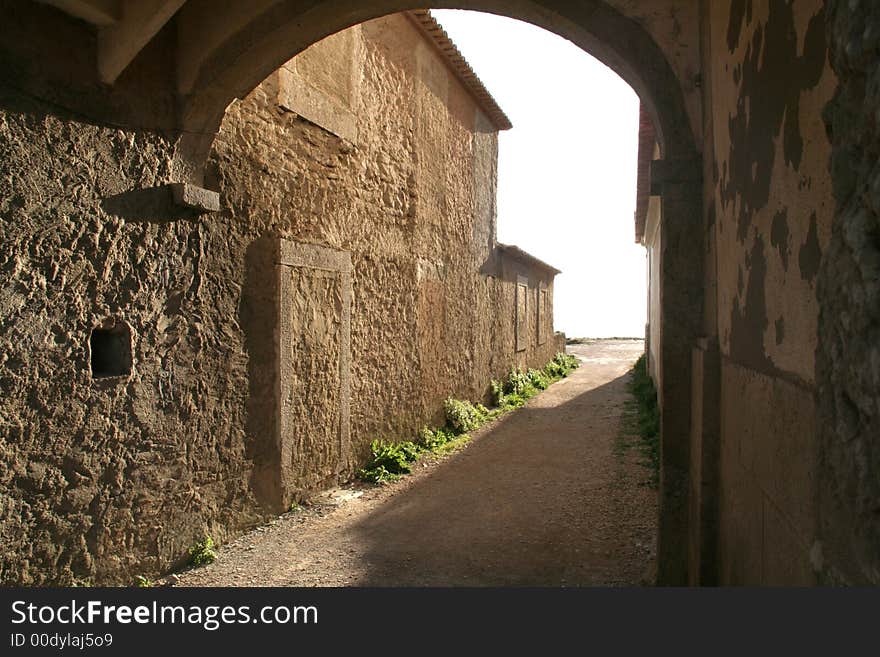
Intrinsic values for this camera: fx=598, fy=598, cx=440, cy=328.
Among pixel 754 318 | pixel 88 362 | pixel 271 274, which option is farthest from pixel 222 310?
pixel 754 318

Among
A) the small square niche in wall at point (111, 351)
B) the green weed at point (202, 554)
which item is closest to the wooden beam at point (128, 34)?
the small square niche in wall at point (111, 351)

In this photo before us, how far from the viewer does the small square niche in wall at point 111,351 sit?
356 cm

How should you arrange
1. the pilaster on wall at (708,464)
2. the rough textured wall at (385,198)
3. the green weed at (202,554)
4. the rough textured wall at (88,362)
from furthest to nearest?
the rough textured wall at (385,198) → the green weed at (202,554) → the rough textured wall at (88,362) → the pilaster on wall at (708,464)

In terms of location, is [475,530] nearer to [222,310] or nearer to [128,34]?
[222,310]

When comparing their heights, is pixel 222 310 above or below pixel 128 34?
below

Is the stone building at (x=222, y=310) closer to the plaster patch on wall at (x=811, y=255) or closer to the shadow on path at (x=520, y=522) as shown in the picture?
the shadow on path at (x=520, y=522)

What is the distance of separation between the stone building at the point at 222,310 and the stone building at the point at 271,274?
2 cm

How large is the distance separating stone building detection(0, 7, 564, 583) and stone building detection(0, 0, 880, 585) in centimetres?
2

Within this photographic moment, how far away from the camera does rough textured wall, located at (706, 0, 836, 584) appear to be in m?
1.48

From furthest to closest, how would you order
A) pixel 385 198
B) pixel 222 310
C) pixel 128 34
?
pixel 385 198 < pixel 222 310 < pixel 128 34

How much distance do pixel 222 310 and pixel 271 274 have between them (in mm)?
639

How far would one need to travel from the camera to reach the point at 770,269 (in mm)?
1895

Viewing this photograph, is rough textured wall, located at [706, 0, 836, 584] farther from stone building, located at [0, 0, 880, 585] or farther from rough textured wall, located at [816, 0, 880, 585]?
rough textured wall, located at [816, 0, 880, 585]

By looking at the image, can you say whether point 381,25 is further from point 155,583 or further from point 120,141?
point 155,583
